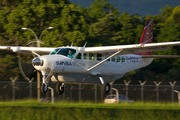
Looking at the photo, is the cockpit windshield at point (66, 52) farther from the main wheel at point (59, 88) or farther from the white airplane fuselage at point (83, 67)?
the main wheel at point (59, 88)

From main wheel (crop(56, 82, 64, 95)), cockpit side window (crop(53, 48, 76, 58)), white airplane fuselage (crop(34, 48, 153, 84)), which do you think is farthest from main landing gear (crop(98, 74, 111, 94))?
cockpit side window (crop(53, 48, 76, 58))

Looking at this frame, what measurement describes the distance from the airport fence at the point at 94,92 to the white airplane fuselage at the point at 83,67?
1112mm

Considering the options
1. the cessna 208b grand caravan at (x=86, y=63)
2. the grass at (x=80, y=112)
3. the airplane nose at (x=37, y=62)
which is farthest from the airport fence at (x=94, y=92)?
the grass at (x=80, y=112)

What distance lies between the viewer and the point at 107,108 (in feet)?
33.6

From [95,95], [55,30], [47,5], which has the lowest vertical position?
[95,95]

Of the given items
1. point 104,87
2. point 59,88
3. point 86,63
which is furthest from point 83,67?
point 59,88

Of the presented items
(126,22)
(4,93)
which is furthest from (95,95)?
(126,22)

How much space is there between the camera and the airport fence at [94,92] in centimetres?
1869

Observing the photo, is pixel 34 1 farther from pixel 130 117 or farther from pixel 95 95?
pixel 130 117

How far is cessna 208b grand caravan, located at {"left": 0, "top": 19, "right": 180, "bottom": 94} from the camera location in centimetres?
1591

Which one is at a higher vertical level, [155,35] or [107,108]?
[155,35]

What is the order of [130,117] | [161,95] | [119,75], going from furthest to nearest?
[119,75] < [161,95] < [130,117]

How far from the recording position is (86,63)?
17766 mm

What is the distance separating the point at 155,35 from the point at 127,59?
27990 mm
